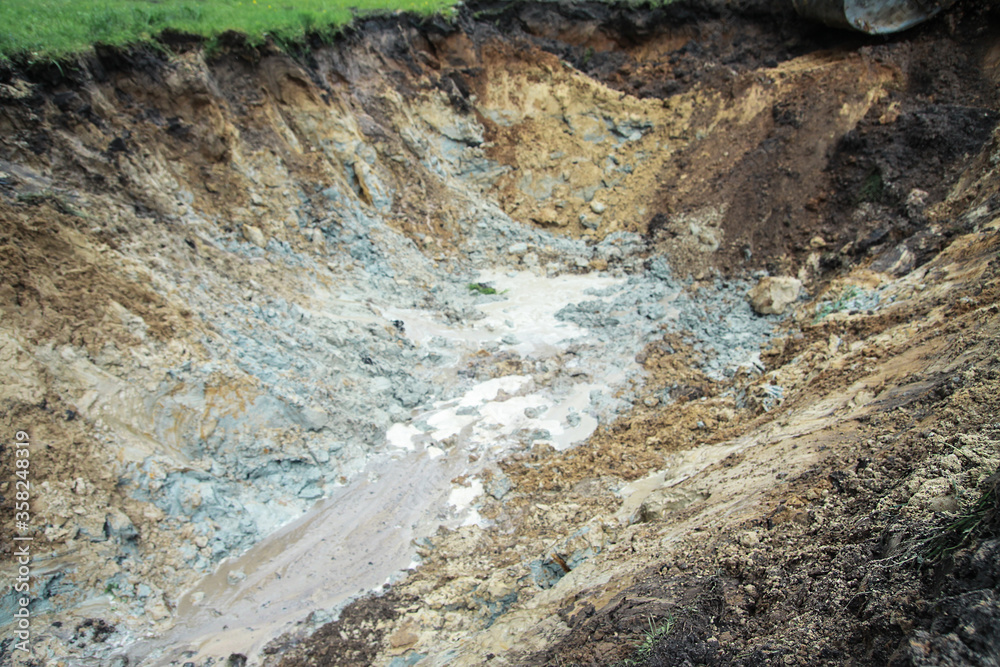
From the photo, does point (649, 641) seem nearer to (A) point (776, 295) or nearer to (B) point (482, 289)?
(A) point (776, 295)

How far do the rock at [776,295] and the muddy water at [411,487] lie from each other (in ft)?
9.72

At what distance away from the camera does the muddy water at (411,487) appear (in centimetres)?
591

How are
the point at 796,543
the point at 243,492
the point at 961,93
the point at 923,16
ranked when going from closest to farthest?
1. the point at 796,543
2. the point at 243,492
3. the point at 961,93
4. the point at 923,16

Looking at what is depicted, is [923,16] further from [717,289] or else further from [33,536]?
[33,536]

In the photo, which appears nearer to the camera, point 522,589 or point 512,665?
point 512,665

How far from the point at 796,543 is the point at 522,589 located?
288 cm

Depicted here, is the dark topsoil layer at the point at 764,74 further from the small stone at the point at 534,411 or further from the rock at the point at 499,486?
the rock at the point at 499,486

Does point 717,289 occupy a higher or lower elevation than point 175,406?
lower

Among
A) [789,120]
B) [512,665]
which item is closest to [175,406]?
[512,665]

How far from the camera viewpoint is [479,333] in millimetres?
11008

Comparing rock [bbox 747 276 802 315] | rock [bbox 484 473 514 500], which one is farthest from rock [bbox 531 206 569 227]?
rock [bbox 484 473 514 500]

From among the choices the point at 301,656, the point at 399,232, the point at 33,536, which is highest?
the point at 399,232

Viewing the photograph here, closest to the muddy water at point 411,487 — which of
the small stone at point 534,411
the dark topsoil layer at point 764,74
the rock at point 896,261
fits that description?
the small stone at point 534,411

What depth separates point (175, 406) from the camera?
703 centimetres
